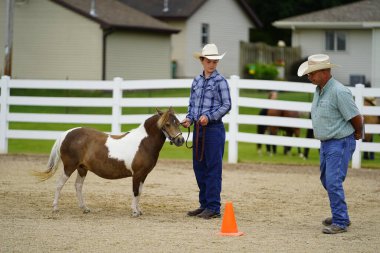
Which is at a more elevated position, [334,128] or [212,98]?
[212,98]

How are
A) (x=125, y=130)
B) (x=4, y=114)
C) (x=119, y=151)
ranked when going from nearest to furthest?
(x=119, y=151) < (x=4, y=114) < (x=125, y=130)

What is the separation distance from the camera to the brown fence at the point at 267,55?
148ft

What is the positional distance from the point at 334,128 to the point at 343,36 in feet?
118

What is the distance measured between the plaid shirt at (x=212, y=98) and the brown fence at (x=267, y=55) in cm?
3428

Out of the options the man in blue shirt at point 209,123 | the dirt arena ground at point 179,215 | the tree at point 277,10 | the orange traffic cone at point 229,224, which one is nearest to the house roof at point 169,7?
the tree at point 277,10

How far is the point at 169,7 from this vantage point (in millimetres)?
44719

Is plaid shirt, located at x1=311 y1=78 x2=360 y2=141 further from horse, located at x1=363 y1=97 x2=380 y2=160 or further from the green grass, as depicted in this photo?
horse, located at x1=363 y1=97 x2=380 y2=160

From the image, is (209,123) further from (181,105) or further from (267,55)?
(267,55)

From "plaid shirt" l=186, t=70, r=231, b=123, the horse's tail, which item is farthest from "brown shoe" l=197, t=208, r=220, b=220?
the horse's tail

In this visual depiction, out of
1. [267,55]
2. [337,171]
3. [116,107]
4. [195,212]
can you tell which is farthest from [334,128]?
[267,55]

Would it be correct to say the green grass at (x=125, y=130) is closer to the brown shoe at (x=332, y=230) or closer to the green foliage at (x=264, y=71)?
the green foliage at (x=264, y=71)

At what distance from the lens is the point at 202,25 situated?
44875 mm

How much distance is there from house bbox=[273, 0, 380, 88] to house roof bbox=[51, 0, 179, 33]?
7636 mm

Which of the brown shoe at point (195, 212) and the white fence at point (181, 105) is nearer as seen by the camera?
the brown shoe at point (195, 212)
